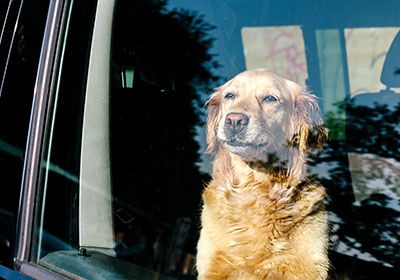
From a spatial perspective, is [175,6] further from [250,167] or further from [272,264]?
[272,264]

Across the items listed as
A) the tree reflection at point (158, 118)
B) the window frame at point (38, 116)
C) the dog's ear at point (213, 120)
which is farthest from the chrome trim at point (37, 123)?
the dog's ear at point (213, 120)

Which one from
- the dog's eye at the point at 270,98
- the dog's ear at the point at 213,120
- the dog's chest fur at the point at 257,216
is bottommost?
the dog's chest fur at the point at 257,216

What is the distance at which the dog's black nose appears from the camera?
2.55 m

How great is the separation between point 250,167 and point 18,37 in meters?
0.99

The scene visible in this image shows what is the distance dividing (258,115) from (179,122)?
0.27 meters

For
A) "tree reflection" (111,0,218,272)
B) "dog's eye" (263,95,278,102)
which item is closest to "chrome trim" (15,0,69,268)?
"tree reflection" (111,0,218,272)

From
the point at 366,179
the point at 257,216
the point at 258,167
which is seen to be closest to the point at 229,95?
the point at 258,167

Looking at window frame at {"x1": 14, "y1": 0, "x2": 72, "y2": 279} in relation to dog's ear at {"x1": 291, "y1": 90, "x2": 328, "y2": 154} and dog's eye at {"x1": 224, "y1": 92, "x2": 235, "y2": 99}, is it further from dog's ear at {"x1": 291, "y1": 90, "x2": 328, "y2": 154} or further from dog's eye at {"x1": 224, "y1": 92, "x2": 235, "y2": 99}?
dog's ear at {"x1": 291, "y1": 90, "x2": 328, "y2": 154}

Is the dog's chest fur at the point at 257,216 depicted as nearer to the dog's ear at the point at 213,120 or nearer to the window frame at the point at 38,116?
the dog's ear at the point at 213,120

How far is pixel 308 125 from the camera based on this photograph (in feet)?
7.66

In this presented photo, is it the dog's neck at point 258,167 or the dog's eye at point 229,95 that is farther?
the dog's eye at point 229,95

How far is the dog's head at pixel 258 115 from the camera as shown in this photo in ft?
7.96

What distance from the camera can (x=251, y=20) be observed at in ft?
8.17

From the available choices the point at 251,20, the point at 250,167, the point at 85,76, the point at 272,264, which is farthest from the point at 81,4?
the point at 272,264
